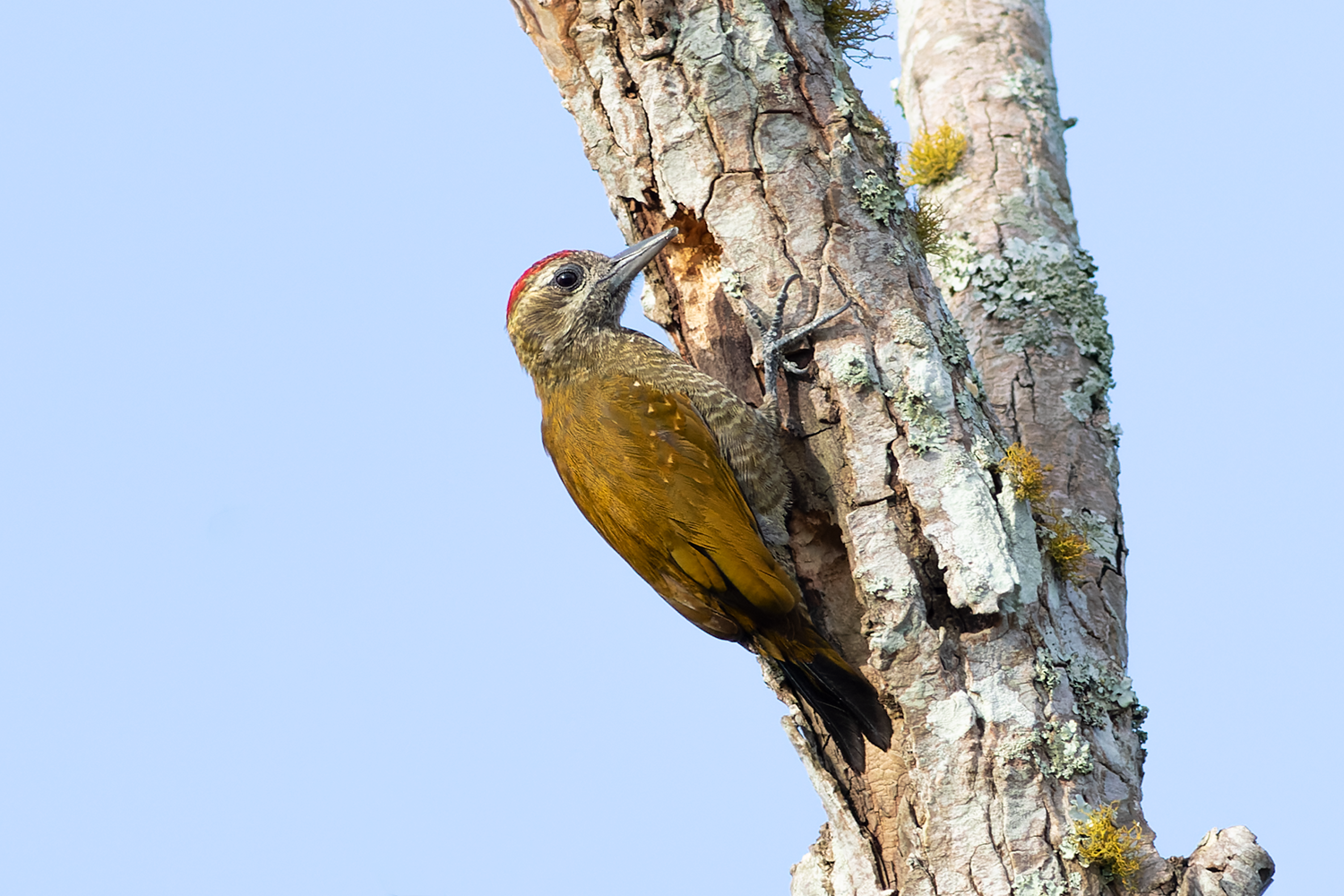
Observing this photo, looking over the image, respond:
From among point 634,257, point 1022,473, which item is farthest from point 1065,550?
point 634,257

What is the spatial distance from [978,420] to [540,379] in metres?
1.87

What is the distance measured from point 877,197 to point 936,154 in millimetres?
1202

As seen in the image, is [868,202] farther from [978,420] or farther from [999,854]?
[999,854]

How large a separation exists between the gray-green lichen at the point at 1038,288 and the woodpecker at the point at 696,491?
110 cm

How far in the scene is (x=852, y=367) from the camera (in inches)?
130

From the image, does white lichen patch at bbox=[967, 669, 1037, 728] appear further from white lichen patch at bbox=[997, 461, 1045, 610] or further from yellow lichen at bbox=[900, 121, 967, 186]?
yellow lichen at bbox=[900, 121, 967, 186]

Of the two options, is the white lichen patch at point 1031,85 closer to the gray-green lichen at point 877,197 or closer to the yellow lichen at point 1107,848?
the gray-green lichen at point 877,197

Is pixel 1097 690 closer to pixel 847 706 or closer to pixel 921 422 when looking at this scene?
pixel 847 706

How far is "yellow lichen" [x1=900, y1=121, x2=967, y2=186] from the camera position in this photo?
14.8 ft

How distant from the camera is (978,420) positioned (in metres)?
3.33

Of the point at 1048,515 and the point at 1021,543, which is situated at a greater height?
the point at 1048,515

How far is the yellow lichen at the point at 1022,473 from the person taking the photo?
10.6 feet

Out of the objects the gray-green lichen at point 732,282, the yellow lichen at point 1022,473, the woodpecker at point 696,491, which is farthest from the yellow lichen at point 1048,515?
the gray-green lichen at point 732,282

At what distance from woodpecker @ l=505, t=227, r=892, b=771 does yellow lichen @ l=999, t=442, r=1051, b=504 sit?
0.66m
